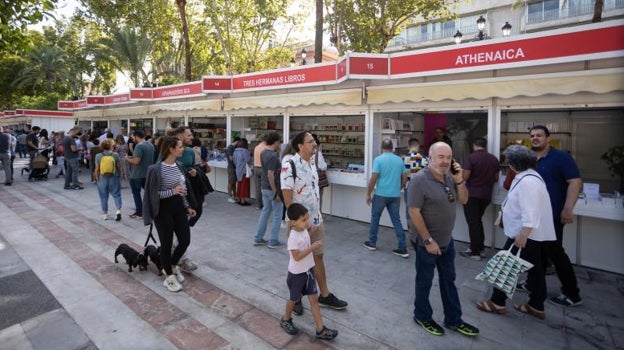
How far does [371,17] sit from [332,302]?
1422 cm

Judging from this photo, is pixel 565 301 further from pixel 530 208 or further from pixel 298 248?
pixel 298 248

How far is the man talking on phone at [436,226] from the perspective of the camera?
9.46 ft

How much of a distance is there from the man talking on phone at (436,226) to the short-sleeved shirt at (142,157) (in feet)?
16.2

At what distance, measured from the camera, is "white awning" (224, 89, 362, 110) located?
21.4 feet

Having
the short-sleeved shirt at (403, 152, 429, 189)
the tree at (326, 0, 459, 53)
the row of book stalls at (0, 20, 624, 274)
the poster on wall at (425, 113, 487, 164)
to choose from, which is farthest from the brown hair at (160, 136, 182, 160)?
the tree at (326, 0, 459, 53)

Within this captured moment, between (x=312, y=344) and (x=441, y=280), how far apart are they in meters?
1.18

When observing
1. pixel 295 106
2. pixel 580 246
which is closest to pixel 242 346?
pixel 580 246

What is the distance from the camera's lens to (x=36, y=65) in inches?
1175

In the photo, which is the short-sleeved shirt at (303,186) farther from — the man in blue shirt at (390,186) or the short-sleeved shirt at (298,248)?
the man in blue shirt at (390,186)

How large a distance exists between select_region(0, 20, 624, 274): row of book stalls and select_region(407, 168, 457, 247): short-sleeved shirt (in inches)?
103

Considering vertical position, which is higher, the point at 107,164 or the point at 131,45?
the point at 131,45

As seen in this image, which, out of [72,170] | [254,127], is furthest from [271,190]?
[72,170]

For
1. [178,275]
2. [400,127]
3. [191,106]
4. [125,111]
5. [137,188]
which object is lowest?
[178,275]

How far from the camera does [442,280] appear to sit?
122 inches
